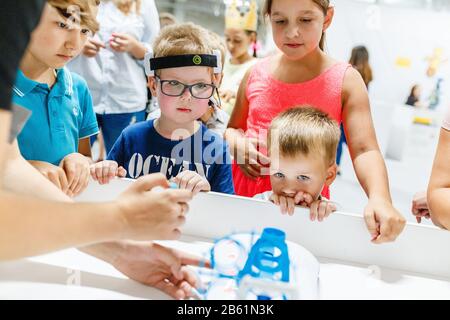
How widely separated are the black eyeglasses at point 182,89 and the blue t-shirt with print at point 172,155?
8 centimetres

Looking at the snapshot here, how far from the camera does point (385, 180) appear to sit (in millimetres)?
838

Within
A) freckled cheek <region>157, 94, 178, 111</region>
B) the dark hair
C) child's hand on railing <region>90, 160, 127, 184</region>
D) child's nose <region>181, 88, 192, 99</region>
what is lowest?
child's hand on railing <region>90, 160, 127, 184</region>

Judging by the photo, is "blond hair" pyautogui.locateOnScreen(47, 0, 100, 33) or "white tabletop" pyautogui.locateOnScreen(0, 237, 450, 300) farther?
"blond hair" pyautogui.locateOnScreen(47, 0, 100, 33)

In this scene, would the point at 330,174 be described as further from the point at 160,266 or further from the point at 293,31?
the point at 160,266

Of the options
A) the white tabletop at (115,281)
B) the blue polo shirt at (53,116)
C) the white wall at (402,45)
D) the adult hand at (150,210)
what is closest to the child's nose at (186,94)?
the blue polo shirt at (53,116)

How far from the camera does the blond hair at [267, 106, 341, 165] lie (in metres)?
0.86

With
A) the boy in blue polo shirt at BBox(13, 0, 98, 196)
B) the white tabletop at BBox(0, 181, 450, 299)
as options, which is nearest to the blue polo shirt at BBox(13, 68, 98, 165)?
the boy in blue polo shirt at BBox(13, 0, 98, 196)

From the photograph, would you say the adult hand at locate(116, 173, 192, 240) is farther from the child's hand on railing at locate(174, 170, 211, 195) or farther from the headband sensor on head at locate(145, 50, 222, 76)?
the headband sensor on head at locate(145, 50, 222, 76)

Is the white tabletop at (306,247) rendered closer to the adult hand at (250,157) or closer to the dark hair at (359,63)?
the adult hand at (250,157)

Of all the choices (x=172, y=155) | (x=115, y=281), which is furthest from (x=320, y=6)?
(x=115, y=281)

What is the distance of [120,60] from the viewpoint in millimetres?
1122

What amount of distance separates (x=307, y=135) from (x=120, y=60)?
1.74ft
